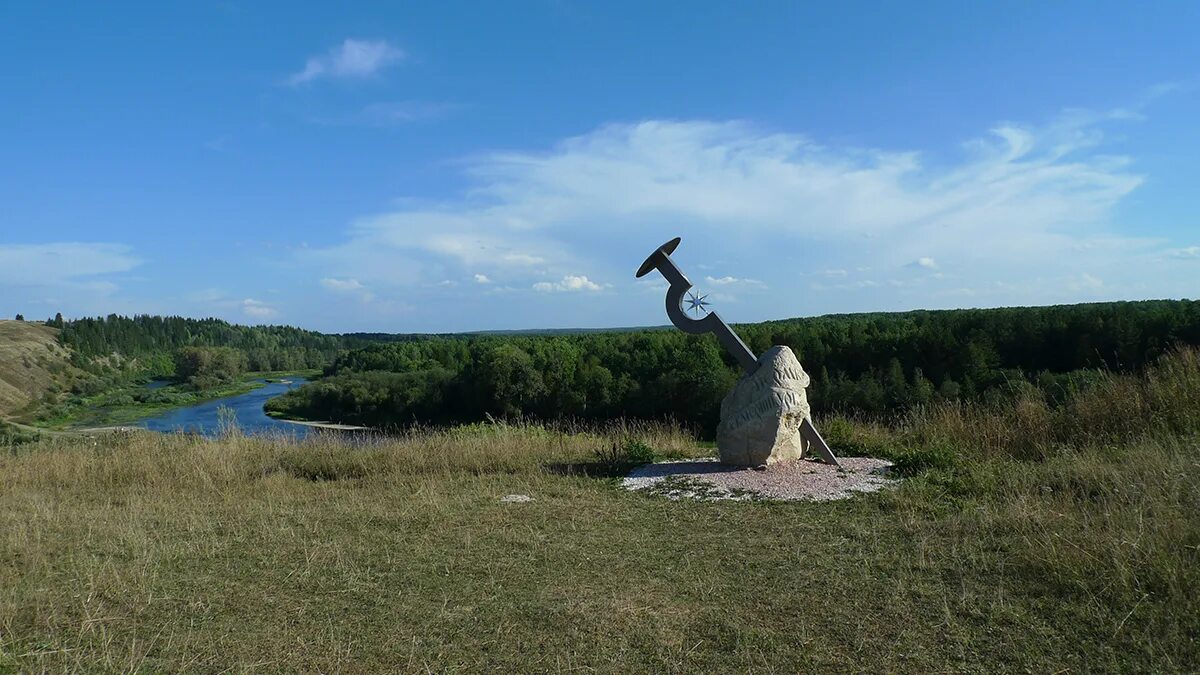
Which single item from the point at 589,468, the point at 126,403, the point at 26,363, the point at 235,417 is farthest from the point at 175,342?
the point at 589,468

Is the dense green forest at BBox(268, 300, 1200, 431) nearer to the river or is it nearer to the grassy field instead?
the river

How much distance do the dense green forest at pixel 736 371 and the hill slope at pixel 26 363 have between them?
50.6ft

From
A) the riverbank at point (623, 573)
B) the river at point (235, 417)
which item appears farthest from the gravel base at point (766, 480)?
the river at point (235, 417)

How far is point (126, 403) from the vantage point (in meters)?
46.7

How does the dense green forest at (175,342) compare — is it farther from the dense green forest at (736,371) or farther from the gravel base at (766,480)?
the gravel base at (766,480)

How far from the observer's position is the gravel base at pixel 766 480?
711 cm

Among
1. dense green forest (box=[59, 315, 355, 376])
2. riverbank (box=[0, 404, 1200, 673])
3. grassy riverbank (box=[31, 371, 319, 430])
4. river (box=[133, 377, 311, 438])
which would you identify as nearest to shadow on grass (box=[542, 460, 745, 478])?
riverbank (box=[0, 404, 1200, 673])

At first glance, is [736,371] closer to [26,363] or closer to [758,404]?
[758,404]

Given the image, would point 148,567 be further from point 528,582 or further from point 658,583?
point 658,583

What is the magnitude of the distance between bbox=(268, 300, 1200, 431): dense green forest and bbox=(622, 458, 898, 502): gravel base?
921 inches

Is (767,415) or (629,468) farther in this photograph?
(629,468)

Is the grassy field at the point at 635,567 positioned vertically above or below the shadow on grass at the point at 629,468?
above

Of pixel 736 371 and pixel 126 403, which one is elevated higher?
pixel 736 371

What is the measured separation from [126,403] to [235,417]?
4361cm
